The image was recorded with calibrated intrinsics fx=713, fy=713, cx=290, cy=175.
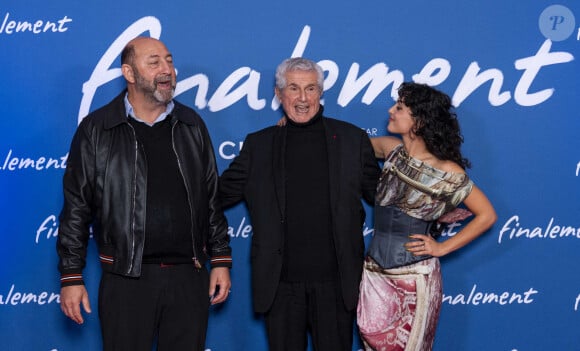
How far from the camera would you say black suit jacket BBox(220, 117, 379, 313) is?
9.53 feet

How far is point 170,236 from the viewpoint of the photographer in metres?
2.72

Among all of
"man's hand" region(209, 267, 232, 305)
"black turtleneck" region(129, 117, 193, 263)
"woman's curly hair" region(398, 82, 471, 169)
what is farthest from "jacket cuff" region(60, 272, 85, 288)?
"woman's curly hair" region(398, 82, 471, 169)

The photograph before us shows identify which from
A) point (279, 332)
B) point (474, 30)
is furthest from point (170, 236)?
point (474, 30)

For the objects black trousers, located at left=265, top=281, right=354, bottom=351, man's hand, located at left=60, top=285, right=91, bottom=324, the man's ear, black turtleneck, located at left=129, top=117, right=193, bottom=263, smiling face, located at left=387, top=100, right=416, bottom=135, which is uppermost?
the man's ear

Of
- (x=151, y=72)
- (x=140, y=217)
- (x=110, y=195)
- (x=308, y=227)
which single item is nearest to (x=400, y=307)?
(x=308, y=227)

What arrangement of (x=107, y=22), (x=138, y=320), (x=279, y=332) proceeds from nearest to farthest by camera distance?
(x=138, y=320) < (x=279, y=332) < (x=107, y=22)

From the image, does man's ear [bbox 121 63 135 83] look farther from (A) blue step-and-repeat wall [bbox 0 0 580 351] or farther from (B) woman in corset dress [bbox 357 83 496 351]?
(B) woman in corset dress [bbox 357 83 496 351]

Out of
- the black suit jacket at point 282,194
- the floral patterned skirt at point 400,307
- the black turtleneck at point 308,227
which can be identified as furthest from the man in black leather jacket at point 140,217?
the floral patterned skirt at point 400,307

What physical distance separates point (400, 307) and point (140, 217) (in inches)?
41.9

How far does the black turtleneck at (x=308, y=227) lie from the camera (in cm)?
291

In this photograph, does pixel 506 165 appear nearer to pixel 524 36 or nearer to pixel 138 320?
pixel 524 36

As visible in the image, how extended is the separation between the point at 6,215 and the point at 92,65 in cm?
80

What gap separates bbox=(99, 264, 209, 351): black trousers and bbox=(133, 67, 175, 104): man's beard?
643mm

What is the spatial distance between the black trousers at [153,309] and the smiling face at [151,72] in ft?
2.18
